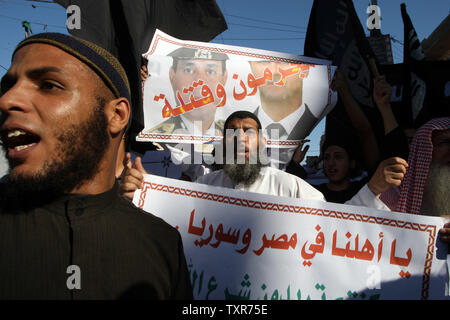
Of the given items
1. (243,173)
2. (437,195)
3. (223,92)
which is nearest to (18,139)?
(243,173)

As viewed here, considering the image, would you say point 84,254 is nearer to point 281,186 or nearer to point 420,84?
point 281,186

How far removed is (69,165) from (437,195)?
7.84 ft

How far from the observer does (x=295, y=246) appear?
4.96 feet

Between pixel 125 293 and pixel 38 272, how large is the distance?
0.24 m

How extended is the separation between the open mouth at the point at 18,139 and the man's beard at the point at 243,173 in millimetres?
1585

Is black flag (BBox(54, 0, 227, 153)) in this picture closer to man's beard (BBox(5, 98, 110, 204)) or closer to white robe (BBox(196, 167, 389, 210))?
white robe (BBox(196, 167, 389, 210))

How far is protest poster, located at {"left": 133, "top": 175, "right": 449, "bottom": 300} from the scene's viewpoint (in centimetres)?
146

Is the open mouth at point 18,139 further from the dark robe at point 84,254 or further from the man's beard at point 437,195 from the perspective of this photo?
the man's beard at point 437,195

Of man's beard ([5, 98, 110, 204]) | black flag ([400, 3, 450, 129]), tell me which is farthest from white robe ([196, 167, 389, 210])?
black flag ([400, 3, 450, 129])

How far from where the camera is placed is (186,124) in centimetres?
241

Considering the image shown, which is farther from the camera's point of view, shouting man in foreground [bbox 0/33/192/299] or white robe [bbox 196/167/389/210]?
white robe [bbox 196/167/389/210]

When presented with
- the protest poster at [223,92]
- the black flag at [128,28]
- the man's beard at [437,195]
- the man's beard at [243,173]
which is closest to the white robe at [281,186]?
the man's beard at [243,173]

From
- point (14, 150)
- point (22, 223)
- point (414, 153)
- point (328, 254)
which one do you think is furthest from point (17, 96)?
point (414, 153)

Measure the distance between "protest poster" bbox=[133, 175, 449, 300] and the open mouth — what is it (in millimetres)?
744
